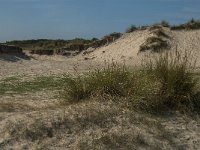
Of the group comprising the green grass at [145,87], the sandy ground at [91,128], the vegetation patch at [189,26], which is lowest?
the sandy ground at [91,128]

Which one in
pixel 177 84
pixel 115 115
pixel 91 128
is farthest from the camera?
pixel 177 84

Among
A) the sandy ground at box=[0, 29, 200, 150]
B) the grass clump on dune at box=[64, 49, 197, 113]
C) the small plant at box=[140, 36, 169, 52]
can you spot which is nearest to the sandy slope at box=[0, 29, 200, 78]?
the small plant at box=[140, 36, 169, 52]

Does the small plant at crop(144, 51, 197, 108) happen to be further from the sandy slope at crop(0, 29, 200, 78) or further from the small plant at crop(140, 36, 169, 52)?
the small plant at crop(140, 36, 169, 52)

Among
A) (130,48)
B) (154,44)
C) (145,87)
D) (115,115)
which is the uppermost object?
(145,87)

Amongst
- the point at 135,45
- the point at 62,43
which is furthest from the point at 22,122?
the point at 62,43

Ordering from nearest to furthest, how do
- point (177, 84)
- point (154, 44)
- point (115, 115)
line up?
point (115, 115) → point (177, 84) → point (154, 44)

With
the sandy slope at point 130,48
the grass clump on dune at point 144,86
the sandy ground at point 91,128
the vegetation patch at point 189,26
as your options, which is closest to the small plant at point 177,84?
the grass clump on dune at point 144,86

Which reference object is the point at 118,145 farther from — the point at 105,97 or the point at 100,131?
the point at 105,97

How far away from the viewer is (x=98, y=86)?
9219 millimetres

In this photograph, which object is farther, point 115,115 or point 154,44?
point 154,44

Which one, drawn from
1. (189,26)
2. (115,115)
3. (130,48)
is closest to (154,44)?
(130,48)

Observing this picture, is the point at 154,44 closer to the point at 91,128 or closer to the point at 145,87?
the point at 145,87

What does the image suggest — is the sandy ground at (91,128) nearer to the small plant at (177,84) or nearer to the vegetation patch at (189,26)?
the small plant at (177,84)

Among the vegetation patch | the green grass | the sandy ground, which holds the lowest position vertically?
the sandy ground
